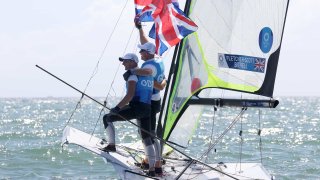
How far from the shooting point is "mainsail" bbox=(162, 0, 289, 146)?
8805mm

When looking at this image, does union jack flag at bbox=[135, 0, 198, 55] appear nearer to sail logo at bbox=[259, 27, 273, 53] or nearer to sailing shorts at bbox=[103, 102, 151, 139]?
sail logo at bbox=[259, 27, 273, 53]

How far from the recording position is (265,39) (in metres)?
8.83

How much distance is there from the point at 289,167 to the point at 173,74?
19.0 ft

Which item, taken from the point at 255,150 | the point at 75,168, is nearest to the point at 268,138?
the point at 255,150

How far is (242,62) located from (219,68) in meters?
0.34

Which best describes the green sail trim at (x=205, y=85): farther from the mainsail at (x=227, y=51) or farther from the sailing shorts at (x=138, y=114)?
the sailing shorts at (x=138, y=114)

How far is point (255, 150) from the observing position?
18062 millimetres

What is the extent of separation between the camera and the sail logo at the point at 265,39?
8.80 metres

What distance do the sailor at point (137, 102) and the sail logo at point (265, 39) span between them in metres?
1.55

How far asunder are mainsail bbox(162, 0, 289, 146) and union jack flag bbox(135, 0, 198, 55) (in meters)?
0.25

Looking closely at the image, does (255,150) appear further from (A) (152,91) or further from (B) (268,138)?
(A) (152,91)

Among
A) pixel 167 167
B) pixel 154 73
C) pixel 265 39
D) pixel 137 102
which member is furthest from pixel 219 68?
pixel 167 167

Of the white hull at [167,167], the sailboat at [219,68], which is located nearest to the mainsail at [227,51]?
the sailboat at [219,68]

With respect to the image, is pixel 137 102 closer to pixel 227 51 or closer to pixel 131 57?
pixel 131 57
